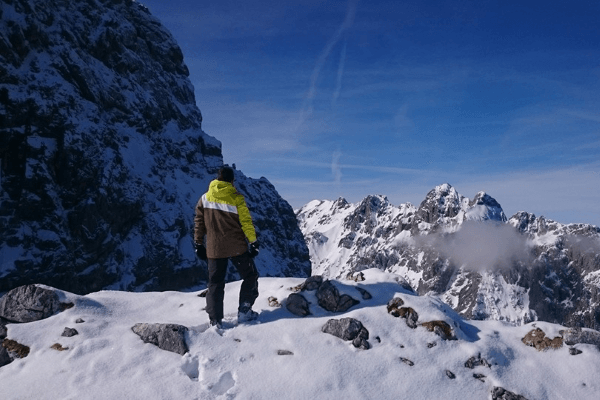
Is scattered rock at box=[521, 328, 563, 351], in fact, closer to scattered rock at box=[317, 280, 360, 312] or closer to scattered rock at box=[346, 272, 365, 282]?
→ scattered rock at box=[317, 280, 360, 312]

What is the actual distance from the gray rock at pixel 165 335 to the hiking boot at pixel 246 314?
1287 mm

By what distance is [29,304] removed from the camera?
31.8 ft

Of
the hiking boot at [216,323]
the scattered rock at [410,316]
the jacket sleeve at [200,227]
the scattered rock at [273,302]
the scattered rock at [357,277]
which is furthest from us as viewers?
the scattered rock at [357,277]

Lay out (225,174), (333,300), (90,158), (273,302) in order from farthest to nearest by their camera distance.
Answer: (90,158)
(273,302)
(333,300)
(225,174)

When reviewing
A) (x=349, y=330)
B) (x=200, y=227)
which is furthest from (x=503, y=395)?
(x=200, y=227)

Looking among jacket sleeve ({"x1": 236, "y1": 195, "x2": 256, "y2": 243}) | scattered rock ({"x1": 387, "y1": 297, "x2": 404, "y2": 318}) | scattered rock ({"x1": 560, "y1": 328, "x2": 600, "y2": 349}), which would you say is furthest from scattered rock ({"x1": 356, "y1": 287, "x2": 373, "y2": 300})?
scattered rock ({"x1": 560, "y1": 328, "x2": 600, "y2": 349})

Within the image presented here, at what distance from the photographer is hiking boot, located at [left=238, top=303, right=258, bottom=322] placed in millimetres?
9750

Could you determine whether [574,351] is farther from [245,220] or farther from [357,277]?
[245,220]

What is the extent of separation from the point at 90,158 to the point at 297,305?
63778 millimetres

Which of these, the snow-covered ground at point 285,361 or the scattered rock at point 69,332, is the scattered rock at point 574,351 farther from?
the scattered rock at point 69,332

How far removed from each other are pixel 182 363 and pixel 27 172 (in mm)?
61615

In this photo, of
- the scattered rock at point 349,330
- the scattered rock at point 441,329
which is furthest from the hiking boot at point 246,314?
the scattered rock at point 441,329

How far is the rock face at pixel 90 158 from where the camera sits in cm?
5897

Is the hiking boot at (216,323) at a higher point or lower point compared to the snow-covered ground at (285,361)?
higher
